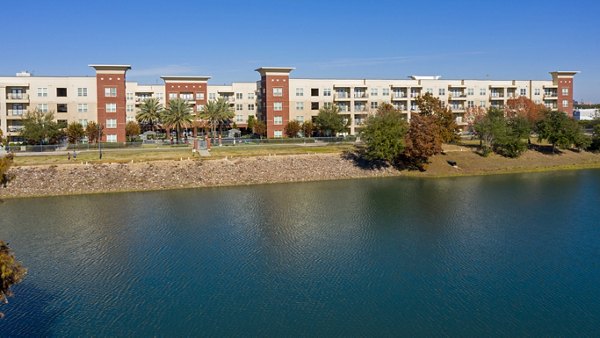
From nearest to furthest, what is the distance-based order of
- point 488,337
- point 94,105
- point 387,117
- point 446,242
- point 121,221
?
point 488,337
point 446,242
point 121,221
point 387,117
point 94,105

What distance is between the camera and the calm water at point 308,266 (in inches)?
784

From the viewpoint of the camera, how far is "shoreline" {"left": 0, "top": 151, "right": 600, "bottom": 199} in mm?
48656

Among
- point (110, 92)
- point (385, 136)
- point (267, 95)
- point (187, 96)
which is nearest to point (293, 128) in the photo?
point (267, 95)

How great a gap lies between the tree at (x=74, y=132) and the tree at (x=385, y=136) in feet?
116

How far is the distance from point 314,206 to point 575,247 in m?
18.5

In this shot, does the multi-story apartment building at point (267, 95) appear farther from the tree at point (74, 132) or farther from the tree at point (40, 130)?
the tree at point (40, 130)

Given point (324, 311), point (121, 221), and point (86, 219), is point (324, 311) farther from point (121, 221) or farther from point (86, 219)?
point (86, 219)

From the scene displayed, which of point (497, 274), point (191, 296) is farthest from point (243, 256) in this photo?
point (497, 274)

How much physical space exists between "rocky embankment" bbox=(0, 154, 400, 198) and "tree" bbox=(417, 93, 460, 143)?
1075 cm

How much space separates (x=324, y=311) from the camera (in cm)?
2072

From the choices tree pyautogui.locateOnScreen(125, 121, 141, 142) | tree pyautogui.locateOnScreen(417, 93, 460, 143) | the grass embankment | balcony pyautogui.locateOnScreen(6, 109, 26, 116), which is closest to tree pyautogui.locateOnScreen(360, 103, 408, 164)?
the grass embankment

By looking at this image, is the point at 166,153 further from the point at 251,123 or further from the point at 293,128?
the point at 251,123

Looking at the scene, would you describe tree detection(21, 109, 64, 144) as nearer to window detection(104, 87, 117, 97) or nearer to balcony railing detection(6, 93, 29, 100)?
balcony railing detection(6, 93, 29, 100)

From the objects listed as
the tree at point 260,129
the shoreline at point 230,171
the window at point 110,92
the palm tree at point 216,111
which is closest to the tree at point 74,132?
the window at point 110,92
